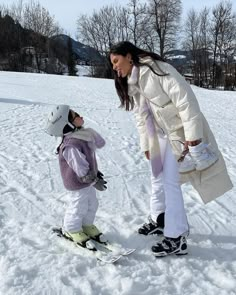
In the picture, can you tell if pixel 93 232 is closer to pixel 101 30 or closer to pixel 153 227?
pixel 153 227

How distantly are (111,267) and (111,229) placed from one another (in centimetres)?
73

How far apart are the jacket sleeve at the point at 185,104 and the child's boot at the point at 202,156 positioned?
9 cm

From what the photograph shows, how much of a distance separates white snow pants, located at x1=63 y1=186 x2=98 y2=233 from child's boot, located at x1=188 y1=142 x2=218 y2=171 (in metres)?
0.97

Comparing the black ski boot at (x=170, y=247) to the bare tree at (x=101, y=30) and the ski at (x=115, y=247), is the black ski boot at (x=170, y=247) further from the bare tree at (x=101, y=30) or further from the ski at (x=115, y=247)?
the bare tree at (x=101, y=30)

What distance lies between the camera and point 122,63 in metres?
3.40

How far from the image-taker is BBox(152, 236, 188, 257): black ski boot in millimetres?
3594

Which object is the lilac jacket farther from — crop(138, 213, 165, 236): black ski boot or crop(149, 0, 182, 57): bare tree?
crop(149, 0, 182, 57): bare tree

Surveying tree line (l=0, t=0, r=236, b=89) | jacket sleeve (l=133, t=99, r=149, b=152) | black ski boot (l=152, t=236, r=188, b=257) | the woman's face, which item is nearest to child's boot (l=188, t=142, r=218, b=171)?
jacket sleeve (l=133, t=99, r=149, b=152)

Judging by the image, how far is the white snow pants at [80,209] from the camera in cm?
363

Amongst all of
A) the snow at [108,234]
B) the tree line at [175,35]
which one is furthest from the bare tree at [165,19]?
the snow at [108,234]

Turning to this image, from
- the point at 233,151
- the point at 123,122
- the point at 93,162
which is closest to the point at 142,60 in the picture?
the point at 93,162

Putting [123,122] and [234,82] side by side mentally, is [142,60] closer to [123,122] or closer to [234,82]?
[123,122]

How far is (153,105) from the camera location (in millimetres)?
3395

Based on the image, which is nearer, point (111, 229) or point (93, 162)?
point (93, 162)
